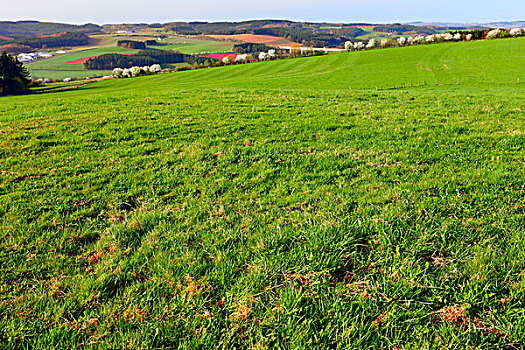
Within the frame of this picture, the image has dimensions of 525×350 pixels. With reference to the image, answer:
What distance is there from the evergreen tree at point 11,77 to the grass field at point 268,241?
365ft

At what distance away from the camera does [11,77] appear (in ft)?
295

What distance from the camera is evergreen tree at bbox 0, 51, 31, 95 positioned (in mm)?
87438

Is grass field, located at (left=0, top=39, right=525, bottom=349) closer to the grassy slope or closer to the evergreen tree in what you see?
the grassy slope

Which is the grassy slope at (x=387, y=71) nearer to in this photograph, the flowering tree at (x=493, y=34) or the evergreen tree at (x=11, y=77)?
the evergreen tree at (x=11, y=77)

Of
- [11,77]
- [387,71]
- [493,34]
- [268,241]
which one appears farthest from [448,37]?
[11,77]

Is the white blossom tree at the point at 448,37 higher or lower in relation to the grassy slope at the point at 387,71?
higher

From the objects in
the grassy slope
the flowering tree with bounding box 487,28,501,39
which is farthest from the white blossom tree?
the grassy slope

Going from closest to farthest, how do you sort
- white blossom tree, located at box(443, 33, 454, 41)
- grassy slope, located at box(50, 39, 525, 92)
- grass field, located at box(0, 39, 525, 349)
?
1. grass field, located at box(0, 39, 525, 349)
2. grassy slope, located at box(50, 39, 525, 92)
3. white blossom tree, located at box(443, 33, 454, 41)

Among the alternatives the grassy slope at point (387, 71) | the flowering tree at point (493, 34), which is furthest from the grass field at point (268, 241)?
the flowering tree at point (493, 34)

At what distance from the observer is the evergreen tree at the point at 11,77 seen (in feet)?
287

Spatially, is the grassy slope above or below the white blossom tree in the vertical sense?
below

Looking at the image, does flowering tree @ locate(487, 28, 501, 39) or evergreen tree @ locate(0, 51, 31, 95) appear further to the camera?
flowering tree @ locate(487, 28, 501, 39)

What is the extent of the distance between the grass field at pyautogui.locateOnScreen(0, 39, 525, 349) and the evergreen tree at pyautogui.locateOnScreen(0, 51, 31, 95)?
111365mm

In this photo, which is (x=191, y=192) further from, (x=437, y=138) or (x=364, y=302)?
(x=437, y=138)
